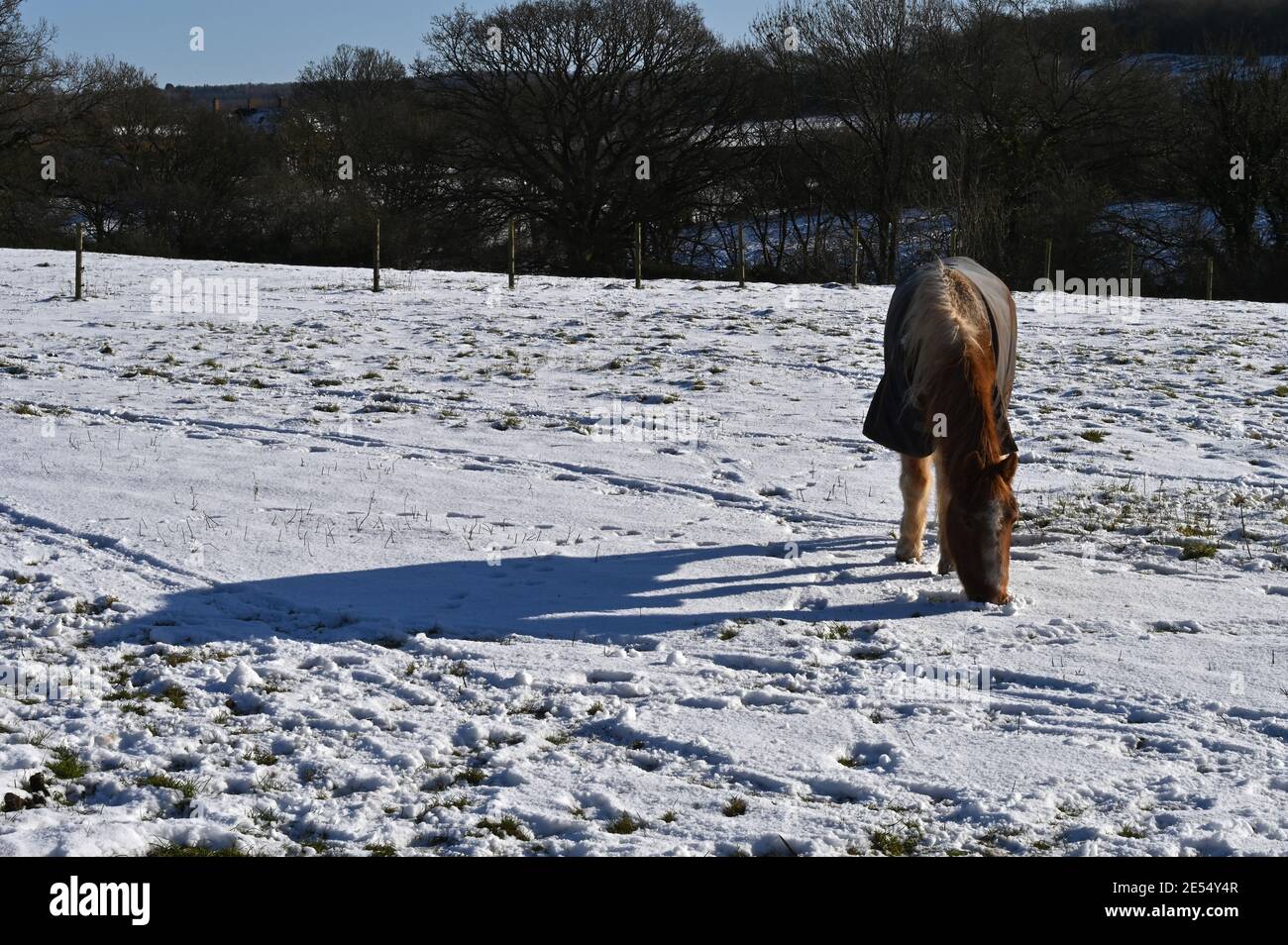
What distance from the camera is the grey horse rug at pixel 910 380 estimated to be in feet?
19.1

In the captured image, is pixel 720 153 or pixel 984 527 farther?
pixel 720 153

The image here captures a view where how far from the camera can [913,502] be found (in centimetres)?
648

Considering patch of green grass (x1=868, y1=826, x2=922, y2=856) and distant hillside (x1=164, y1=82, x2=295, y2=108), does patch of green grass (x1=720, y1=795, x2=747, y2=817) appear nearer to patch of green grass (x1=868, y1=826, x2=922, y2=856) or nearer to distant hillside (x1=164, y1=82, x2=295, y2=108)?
patch of green grass (x1=868, y1=826, x2=922, y2=856)

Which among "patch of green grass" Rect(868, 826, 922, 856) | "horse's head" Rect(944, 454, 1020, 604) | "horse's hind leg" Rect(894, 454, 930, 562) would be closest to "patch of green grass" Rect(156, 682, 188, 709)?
"patch of green grass" Rect(868, 826, 922, 856)

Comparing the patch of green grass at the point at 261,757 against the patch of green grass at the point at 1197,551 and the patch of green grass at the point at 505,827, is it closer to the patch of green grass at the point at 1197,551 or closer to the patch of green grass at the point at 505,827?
the patch of green grass at the point at 505,827

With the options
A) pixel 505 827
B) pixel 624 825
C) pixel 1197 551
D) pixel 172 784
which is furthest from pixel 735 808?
pixel 1197 551

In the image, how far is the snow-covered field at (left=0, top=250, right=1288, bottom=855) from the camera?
3.68 m

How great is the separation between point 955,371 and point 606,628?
2.09 meters

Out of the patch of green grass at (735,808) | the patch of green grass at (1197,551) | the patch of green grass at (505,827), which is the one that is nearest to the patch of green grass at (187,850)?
the patch of green grass at (505,827)

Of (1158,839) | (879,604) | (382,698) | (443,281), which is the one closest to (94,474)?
(382,698)

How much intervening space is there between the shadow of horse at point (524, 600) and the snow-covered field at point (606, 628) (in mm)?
32

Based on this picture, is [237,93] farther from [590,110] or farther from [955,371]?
[955,371]

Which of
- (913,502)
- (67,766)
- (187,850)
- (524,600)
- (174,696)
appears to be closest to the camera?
(187,850)

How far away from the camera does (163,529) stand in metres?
6.78
